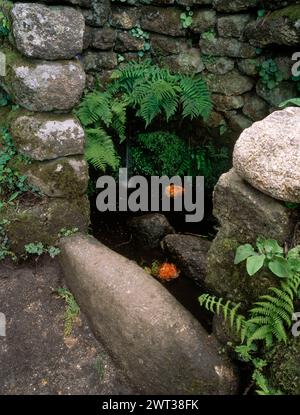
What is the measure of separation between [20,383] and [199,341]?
4.76ft

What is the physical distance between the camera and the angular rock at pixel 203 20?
15.5 ft

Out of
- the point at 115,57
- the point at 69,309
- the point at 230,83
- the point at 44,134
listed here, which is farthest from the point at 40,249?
the point at 230,83

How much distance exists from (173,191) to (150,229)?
930 mm

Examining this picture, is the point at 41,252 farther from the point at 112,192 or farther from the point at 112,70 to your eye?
the point at 112,70

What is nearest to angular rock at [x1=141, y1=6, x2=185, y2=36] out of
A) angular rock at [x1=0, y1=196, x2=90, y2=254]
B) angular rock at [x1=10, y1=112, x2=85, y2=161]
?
angular rock at [x1=10, y1=112, x2=85, y2=161]

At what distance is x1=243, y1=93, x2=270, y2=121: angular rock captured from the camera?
500 centimetres

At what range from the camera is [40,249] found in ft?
12.7

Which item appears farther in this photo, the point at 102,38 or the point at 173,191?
the point at 173,191

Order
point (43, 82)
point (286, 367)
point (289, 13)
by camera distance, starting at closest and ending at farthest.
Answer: point (286, 367) < point (43, 82) < point (289, 13)

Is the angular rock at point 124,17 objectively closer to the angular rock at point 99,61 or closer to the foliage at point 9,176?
the angular rock at point 99,61

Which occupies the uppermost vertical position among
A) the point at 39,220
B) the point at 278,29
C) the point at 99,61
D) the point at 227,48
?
the point at 278,29

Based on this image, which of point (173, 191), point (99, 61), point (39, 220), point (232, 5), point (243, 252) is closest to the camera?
point (243, 252)

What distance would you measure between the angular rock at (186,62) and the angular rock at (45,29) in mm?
1782

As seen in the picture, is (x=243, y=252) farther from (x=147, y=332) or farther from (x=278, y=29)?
(x=278, y=29)
